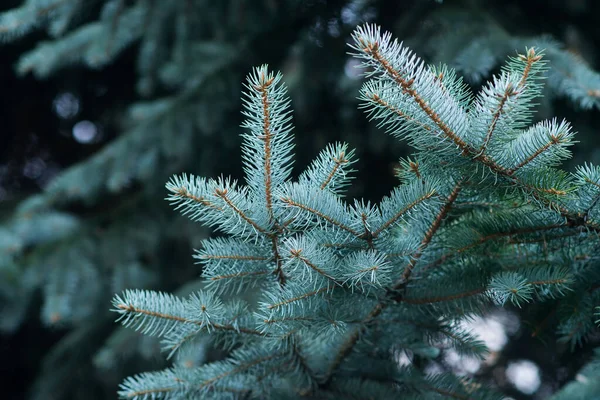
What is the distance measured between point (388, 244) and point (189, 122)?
1.62 m

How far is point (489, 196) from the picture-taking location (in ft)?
2.74

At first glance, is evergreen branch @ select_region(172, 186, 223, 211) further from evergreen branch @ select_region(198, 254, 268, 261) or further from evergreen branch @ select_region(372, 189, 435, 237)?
evergreen branch @ select_region(372, 189, 435, 237)

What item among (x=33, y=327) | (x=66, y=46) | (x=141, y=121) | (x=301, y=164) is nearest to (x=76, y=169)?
(x=141, y=121)

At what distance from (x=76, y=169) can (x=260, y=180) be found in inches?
76.7

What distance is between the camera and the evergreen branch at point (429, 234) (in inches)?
31.3

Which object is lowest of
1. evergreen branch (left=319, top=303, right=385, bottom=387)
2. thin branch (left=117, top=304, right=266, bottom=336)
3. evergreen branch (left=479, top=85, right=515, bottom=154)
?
thin branch (left=117, top=304, right=266, bottom=336)

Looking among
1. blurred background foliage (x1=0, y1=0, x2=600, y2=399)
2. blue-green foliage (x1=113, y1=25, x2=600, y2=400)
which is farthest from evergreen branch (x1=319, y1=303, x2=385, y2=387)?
blurred background foliage (x1=0, y1=0, x2=600, y2=399)

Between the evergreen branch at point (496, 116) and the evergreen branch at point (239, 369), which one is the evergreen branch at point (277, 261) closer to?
the evergreen branch at point (239, 369)

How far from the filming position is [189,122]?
229 cm

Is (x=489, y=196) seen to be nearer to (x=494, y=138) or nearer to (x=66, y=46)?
(x=494, y=138)

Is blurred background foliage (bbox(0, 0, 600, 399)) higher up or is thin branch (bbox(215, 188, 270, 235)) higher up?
blurred background foliage (bbox(0, 0, 600, 399))

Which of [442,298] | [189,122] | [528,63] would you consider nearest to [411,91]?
[528,63]

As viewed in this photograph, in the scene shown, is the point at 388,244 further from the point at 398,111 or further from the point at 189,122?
the point at 189,122

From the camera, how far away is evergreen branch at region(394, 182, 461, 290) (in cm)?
80
